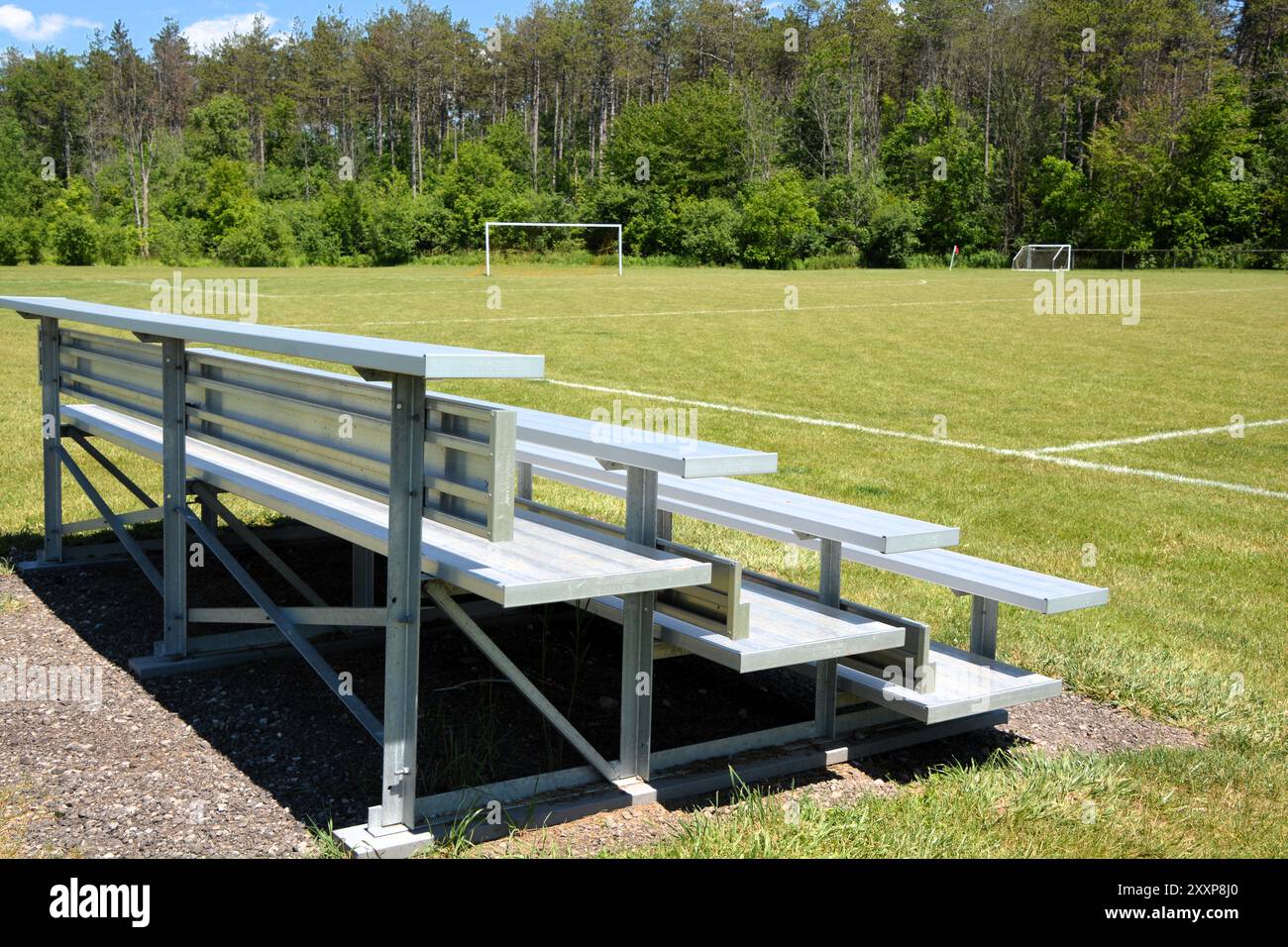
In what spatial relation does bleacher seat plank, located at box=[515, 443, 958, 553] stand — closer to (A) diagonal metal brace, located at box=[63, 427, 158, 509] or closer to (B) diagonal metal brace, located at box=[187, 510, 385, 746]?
(B) diagonal metal brace, located at box=[187, 510, 385, 746]

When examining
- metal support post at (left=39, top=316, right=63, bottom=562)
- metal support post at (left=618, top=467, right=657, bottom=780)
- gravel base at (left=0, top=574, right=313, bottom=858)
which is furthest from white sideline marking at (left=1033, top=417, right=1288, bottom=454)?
gravel base at (left=0, top=574, right=313, bottom=858)

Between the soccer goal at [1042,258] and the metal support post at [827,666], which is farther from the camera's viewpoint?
the soccer goal at [1042,258]

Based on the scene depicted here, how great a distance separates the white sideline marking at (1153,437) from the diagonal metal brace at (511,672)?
737 centimetres

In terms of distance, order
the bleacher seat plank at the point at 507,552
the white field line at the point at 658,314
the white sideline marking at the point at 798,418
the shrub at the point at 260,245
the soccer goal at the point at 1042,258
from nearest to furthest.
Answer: the bleacher seat plank at the point at 507,552, the white sideline marking at the point at 798,418, the white field line at the point at 658,314, the shrub at the point at 260,245, the soccer goal at the point at 1042,258

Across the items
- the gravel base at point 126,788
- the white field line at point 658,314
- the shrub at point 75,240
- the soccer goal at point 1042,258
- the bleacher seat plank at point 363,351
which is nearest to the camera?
the bleacher seat plank at point 363,351

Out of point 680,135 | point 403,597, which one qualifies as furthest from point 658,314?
point 680,135

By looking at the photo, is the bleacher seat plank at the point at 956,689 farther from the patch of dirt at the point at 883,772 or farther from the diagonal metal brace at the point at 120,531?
the diagonal metal brace at the point at 120,531

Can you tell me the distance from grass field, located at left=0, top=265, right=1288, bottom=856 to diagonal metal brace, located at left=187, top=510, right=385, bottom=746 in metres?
0.94

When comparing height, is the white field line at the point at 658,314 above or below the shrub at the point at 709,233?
below

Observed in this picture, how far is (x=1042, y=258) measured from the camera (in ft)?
193

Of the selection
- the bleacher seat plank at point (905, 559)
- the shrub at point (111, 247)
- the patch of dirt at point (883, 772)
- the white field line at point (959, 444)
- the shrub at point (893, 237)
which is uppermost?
the shrub at point (893, 237)

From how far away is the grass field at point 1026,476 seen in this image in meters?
3.51

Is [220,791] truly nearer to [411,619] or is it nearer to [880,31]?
[411,619]

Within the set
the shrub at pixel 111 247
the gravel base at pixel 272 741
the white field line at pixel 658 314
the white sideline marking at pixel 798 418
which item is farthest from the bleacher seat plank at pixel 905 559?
the shrub at pixel 111 247
